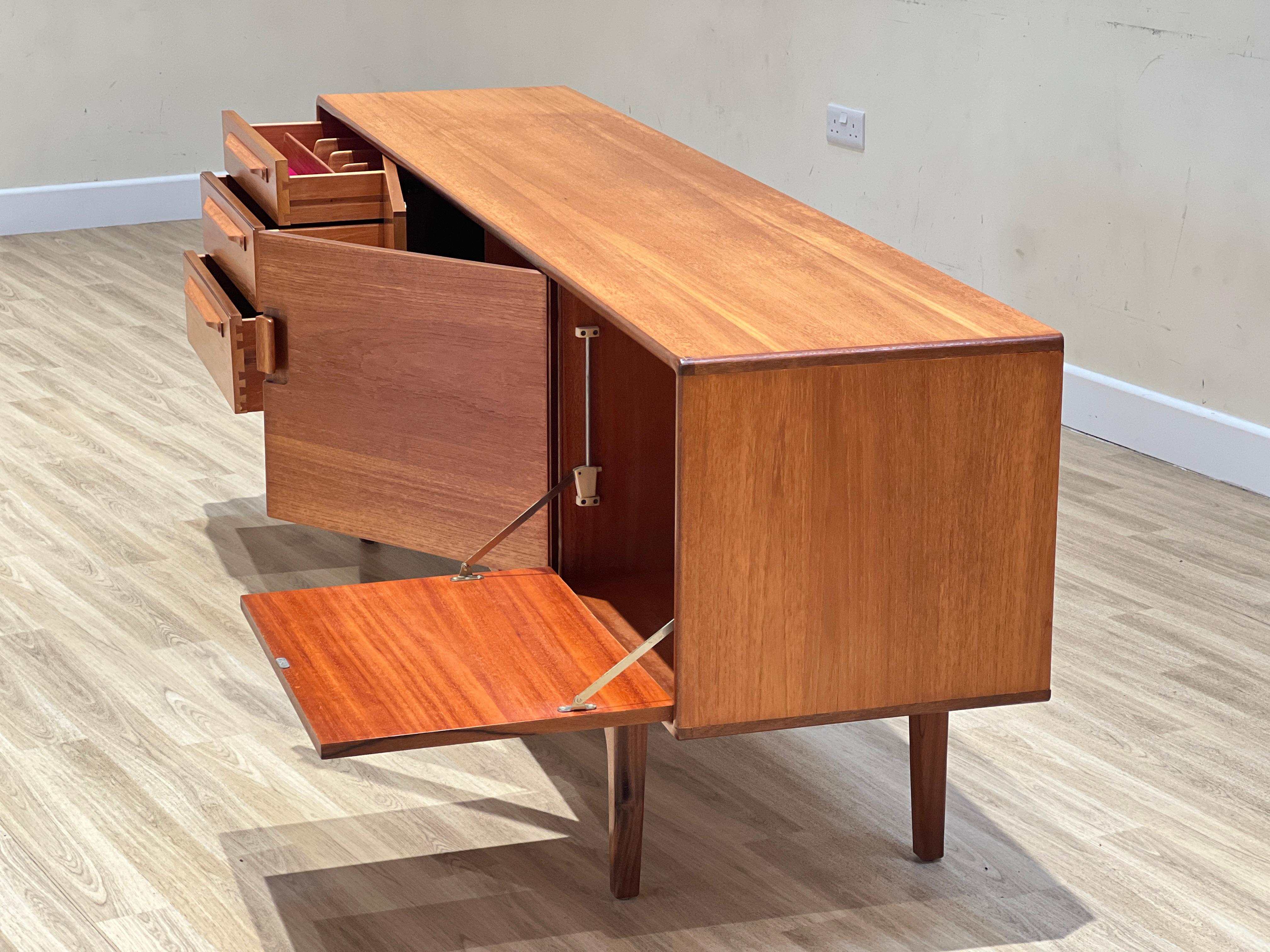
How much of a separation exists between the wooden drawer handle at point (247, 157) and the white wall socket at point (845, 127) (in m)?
1.77

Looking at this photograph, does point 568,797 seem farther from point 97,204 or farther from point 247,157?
point 97,204

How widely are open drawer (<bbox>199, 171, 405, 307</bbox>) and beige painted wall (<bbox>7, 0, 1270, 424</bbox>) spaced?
5.36ft

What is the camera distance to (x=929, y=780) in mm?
1818

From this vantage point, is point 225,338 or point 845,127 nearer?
point 225,338

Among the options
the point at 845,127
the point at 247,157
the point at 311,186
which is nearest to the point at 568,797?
the point at 311,186

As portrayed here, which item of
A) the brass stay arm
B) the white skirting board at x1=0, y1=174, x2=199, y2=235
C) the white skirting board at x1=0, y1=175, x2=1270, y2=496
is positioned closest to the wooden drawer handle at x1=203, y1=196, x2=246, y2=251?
the brass stay arm

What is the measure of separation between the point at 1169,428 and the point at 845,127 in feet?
3.93

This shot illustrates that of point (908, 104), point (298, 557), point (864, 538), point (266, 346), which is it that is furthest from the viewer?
point (908, 104)

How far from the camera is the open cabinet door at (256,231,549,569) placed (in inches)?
76.2

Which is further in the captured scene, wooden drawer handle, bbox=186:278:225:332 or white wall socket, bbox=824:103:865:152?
white wall socket, bbox=824:103:865:152

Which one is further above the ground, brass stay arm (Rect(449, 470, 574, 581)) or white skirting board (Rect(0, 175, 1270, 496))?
brass stay arm (Rect(449, 470, 574, 581))

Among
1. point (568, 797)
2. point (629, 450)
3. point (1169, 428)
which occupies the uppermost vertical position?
point (629, 450)

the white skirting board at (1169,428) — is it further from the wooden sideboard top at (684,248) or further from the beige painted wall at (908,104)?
the wooden sideboard top at (684,248)

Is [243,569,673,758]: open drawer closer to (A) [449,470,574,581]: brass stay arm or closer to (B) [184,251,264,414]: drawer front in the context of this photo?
(A) [449,470,574,581]: brass stay arm
